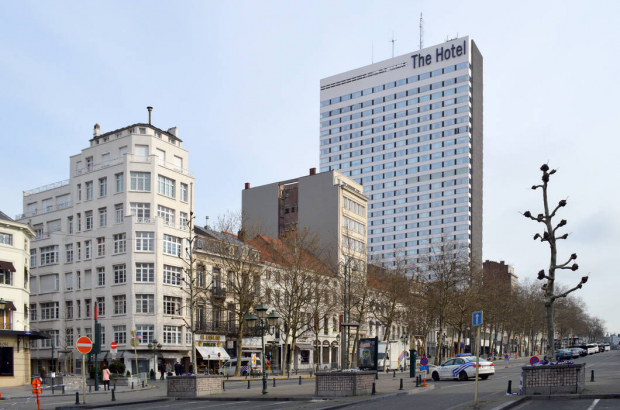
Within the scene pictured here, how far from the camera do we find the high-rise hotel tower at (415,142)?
14925cm

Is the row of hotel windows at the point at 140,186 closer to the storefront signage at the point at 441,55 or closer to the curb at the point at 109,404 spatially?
the curb at the point at 109,404

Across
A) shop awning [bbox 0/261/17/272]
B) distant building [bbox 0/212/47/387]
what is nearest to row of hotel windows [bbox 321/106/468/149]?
distant building [bbox 0/212/47/387]

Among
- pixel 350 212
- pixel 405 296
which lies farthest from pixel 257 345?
pixel 350 212

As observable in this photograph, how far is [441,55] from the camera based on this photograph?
501 ft

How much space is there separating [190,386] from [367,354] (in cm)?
1824

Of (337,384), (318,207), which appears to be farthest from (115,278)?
(337,384)

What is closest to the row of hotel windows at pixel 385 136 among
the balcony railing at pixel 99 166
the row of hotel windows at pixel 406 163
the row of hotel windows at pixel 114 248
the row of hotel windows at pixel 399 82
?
the row of hotel windows at pixel 406 163

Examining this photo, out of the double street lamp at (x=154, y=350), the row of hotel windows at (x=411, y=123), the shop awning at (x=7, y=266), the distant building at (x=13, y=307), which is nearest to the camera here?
the distant building at (x=13, y=307)

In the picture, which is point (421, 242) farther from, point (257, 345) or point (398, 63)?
point (257, 345)

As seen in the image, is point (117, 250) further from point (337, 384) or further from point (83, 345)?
point (337, 384)

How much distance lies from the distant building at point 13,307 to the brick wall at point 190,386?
23736mm

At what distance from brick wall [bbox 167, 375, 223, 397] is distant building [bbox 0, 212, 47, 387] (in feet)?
77.9

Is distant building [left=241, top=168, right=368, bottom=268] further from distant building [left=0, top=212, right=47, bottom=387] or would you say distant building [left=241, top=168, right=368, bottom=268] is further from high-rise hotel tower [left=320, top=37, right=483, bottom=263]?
high-rise hotel tower [left=320, top=37, right=483, bottom=263]

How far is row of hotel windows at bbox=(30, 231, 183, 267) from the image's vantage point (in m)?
63.7
